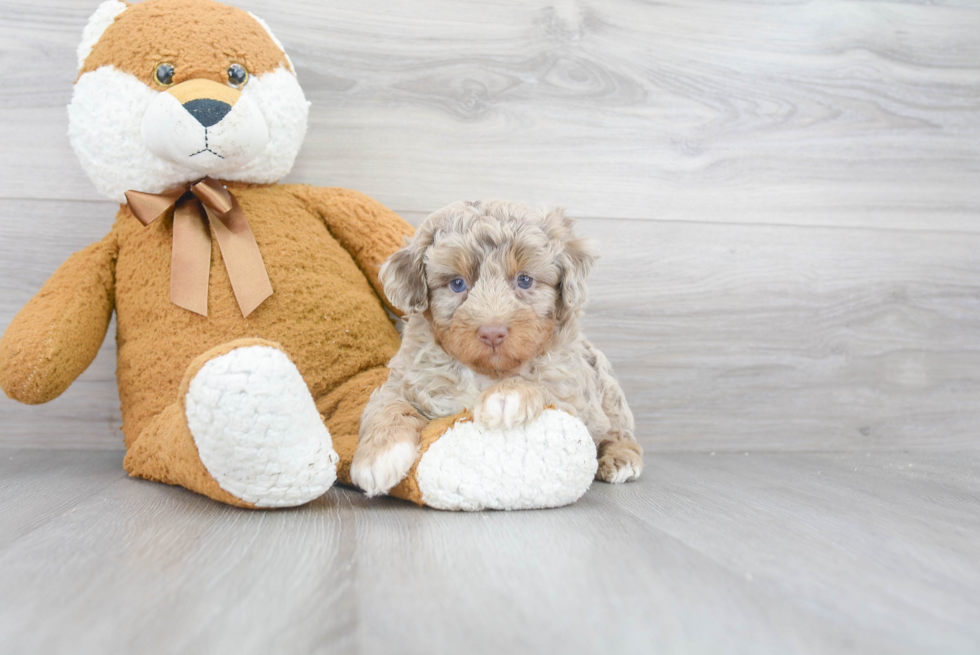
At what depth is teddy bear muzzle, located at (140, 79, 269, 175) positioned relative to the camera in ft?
3.62

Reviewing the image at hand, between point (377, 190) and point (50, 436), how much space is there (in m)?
0.91

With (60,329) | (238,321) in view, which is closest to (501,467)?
(238,321)

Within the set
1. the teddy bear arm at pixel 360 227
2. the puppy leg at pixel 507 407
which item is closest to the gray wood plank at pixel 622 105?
the teddy bear arm at pixel 360 227

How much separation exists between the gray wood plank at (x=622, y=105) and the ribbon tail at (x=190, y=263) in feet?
1.25

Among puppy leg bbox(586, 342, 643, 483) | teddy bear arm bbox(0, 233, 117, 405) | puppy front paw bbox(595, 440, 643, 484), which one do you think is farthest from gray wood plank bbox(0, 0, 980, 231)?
puppy front paw bbox(595, 440, 643, 484)

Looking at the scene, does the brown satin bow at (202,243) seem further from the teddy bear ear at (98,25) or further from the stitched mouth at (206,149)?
the teddy bear ear at (98,25)

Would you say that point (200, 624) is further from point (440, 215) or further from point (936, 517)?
point (936, 517)

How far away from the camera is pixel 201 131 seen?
43.8 inches

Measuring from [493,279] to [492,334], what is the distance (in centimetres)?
9

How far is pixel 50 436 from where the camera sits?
1.50 meters

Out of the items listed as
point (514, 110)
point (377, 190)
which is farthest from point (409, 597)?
point (514, 110)

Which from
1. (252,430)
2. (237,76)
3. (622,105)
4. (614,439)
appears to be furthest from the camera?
(622,105)

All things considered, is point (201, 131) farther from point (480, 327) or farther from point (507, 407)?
point (507, 407)

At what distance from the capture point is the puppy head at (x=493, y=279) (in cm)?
100
